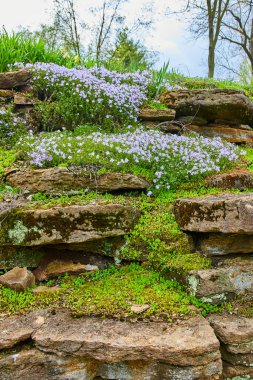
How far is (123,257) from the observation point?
4.39 meters

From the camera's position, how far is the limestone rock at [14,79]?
8.05 m

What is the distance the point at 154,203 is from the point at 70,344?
242 cm

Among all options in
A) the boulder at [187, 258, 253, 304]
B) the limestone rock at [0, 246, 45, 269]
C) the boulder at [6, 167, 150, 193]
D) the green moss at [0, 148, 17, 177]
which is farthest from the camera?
the green moss at [0, 148, 17, 177]

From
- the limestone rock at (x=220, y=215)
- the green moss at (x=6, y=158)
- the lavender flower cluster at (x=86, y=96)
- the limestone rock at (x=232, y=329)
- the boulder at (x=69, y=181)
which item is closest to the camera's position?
the limestone rock at (x=232, y=329)

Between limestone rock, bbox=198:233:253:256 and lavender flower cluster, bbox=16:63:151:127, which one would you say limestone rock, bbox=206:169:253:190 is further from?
lavender flower cluster, bbox=16:63:151:127

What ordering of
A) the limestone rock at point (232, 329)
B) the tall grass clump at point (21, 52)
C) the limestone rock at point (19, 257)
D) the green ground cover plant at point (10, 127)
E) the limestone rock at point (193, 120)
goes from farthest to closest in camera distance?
the tall grass clump at point (21, 52) → the limestone rock at point (193, 120) → the green ground cover plant at point (10, 127) → the limestone rock at point (19, 257) → the limestone rock at point (232, 329)

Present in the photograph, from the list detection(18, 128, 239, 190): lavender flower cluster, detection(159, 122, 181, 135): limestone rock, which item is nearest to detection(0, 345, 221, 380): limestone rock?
detection(18, 128, 239, 190): lavender flower cluster

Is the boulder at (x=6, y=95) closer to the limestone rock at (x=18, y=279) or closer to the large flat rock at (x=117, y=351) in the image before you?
the limestone rock at (x=18, y=279)

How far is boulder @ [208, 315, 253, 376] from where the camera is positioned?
338cm

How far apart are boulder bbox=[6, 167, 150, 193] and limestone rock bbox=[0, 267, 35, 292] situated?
1.32m

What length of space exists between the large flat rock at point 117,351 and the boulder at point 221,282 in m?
0.42

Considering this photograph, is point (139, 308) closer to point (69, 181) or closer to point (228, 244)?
point (228, 244)

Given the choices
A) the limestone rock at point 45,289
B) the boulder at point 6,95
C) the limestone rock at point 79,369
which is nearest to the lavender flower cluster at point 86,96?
the boulder at point 6,95

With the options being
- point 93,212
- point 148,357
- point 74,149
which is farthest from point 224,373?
point 74,149
